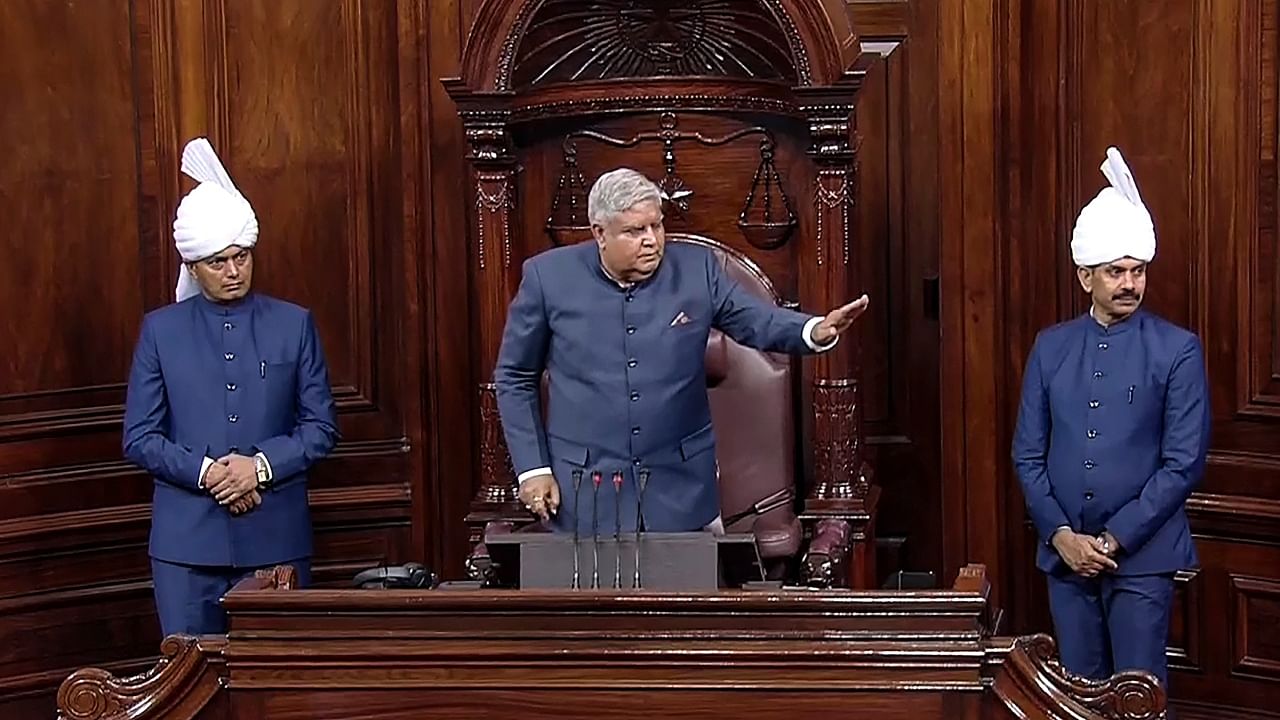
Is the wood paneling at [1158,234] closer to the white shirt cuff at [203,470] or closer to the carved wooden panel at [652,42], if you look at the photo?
the carved wooden panel at [652,42]

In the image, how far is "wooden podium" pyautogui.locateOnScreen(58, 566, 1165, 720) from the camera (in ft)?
11.1

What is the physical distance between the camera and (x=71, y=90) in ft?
17.9

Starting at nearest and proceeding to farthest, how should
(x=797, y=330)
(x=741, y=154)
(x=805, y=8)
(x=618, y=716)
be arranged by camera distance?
(x=618, y=716) → (x=797, y=330) → (x=805, y=8) → (x=741, y=154)

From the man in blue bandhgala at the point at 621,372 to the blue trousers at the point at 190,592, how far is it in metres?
0.72

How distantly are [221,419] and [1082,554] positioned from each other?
199 cm

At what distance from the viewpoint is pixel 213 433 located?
16.2ft

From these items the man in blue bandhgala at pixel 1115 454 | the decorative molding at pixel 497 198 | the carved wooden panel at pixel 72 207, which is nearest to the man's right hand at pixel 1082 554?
the man in blue bandhgala at pixel 1115 454

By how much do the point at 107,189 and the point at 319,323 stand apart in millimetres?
657

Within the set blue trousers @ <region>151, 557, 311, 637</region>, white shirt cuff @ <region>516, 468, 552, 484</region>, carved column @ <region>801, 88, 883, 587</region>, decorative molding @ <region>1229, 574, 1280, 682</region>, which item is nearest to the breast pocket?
blue trousers @ <region>151, 557, 311, 637</region>

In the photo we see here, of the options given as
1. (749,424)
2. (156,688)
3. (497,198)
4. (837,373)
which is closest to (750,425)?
(749,424)

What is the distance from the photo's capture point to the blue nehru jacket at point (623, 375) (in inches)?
185

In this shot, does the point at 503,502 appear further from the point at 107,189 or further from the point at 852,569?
the point at 107,189

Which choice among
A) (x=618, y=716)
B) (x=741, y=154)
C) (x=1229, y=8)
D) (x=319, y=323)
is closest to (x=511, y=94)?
(x=741, y=154)

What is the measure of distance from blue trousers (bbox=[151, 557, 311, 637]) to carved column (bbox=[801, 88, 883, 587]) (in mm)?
1279
